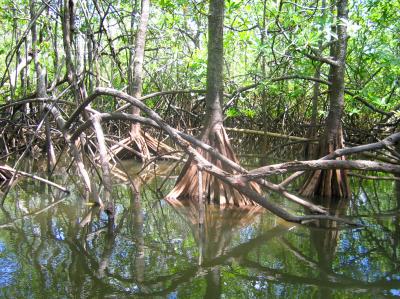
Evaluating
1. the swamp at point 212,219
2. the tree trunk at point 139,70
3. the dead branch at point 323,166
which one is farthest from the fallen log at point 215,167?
the tree trunk at point 139,70

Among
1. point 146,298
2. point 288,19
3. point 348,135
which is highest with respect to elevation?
point 288,19

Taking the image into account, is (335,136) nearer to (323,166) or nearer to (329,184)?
(329,184)

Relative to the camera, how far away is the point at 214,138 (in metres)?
4.49

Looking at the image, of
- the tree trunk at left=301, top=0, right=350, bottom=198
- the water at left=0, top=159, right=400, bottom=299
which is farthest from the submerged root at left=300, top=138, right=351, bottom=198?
the water at left=0, top=159, right=400, bottom=299

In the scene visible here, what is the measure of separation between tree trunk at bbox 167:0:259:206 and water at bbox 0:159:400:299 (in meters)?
0.21

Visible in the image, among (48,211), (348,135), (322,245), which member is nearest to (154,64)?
(348,135)

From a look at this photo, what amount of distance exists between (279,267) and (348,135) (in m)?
5.61

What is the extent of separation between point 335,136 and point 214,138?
1.27 m

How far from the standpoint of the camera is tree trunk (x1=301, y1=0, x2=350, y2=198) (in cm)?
479

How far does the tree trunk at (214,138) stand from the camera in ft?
14.7

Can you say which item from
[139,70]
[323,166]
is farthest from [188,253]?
[139,70]

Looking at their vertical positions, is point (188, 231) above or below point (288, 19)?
below

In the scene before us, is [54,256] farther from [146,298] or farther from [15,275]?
[146,298]

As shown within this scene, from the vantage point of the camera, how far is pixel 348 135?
8008 mm
